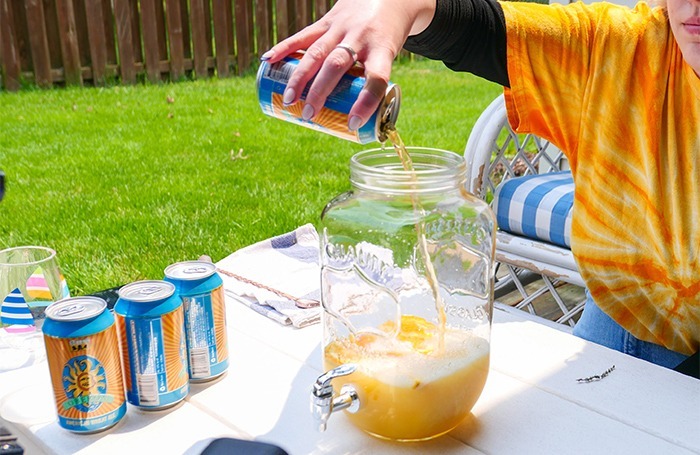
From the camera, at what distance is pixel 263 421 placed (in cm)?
103

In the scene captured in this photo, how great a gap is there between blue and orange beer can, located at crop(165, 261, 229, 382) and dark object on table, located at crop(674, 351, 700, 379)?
2.62ft

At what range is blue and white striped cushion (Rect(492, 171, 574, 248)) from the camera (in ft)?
7.02

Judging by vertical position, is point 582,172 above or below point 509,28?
below

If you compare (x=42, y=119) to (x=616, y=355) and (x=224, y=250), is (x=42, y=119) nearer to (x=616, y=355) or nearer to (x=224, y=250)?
(x=224, y=250)

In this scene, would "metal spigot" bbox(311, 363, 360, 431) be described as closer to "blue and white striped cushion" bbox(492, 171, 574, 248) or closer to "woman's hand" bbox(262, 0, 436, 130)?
"woman's hand" bbox(262, 0, 436, 130)

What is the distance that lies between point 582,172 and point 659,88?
0.64 feet

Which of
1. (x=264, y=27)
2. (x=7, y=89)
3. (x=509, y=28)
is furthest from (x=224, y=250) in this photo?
(x=264, y=27)

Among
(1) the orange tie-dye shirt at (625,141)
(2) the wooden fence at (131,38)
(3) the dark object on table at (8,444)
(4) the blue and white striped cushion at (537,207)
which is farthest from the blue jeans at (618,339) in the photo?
(2) the wooden fence at (131,38)

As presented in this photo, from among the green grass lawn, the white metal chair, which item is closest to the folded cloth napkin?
the white metal chair

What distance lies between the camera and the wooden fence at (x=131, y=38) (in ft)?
17.7

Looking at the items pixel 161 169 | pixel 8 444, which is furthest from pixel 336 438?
pixel 161 169

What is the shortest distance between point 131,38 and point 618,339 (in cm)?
509

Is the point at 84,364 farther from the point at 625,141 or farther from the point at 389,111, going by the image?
the point at 625,141

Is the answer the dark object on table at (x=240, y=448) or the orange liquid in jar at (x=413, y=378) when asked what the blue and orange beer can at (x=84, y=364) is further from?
the orange liquid in jar at (x=413, y=378)
